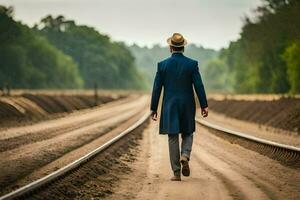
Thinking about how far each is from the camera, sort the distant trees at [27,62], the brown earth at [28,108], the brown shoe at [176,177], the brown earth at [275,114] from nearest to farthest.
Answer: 1. the brown shoe at [176,177]
2. the brown earth at [275,114]
3. the brown earth at [28,108]
4. the distant trees at [27,62]

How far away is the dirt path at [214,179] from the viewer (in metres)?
9.49

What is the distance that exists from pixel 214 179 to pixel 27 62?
115 m

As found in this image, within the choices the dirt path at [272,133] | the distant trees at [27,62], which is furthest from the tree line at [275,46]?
the distant trees at [27,62]

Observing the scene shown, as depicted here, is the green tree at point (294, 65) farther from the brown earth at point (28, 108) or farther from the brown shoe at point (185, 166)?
the brown shoe at point (185, 166)

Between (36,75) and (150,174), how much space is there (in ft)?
375

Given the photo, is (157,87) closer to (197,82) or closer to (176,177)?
(197,82)

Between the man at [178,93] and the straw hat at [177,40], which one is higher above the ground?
the straw hat at [177,40]

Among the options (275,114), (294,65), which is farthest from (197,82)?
(294,65)

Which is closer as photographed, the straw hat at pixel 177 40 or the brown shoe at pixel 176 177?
the brown shoe at pixel 176 177

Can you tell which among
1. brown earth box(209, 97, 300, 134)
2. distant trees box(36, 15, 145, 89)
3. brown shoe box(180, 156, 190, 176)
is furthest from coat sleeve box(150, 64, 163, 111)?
distant trees box(36, 15, 145, 89)

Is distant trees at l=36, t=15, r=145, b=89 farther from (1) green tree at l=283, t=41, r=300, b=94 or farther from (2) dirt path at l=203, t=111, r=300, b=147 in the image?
(2) dirt path at l=203, t=111, r=300, b=147

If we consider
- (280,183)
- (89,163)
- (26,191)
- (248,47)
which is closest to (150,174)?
(89,163)

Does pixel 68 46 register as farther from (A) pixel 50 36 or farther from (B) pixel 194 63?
(B) pixel 194 63

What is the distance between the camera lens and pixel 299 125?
30047 millimetres
